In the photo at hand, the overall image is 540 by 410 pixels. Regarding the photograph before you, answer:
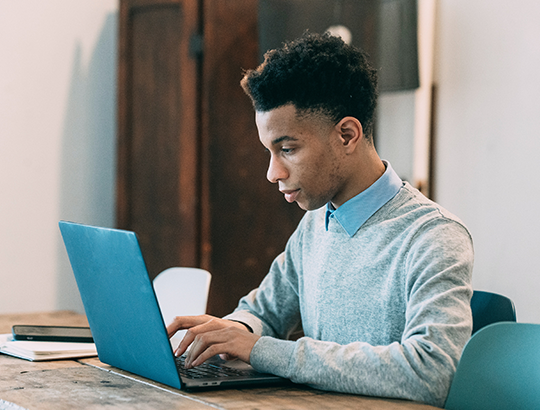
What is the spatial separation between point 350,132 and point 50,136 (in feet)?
6.48

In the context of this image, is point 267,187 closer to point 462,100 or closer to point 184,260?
point 184,260

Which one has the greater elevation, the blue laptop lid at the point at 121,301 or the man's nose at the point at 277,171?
the man's nose at the point at 277,171

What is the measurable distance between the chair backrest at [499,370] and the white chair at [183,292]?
0.86 metres

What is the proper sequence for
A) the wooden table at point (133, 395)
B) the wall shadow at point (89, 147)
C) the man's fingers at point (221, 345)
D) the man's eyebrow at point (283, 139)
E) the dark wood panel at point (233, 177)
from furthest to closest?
the wall shadow at point (89, 147) < the dark wood panel at point (233, 177) < the man's eyebrow at point (283, 139) < the man's fingers at point (221, 345) < the wooden table at point (133, 395)

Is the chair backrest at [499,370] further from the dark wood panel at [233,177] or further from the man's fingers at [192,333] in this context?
the dark wood panel at [233,177]

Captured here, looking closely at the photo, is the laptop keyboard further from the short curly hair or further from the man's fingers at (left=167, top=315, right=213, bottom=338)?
the short curly hair

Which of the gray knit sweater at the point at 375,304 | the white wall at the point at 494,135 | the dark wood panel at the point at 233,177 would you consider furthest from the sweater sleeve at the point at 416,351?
the dark wood panel at the point at 233,177

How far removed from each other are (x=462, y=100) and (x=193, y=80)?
1.02 m

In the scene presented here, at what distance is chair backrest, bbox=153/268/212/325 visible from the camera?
1.67m

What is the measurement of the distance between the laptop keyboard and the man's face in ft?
1.04

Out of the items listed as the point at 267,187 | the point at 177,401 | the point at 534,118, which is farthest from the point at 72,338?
the point at 534,118

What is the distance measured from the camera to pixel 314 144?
44.4 inches

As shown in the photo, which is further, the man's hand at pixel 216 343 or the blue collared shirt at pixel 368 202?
the blue collared shirt at pixel 368 202

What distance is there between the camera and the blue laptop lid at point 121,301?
89cm
